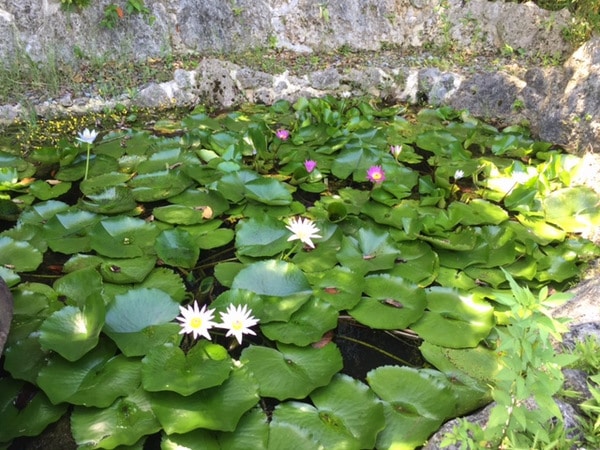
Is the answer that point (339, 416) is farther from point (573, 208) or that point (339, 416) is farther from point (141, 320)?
point (573, 208)

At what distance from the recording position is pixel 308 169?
8.93 feet

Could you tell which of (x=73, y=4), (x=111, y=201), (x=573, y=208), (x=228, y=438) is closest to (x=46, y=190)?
(x=111, y=201)

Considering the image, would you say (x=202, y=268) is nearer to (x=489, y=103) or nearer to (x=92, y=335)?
(x=92, y=335)

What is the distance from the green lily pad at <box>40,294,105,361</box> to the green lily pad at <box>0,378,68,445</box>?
16 centimetres

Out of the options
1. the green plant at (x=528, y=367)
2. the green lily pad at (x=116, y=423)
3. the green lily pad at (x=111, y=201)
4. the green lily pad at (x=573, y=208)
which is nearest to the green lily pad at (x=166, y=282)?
the green lily pad at (x=116, y=423)

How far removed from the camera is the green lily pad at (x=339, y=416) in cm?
132

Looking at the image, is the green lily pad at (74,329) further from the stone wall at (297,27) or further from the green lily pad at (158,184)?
the stone wall at (297,27)

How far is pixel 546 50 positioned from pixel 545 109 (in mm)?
1521

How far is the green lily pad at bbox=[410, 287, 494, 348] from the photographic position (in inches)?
66.6

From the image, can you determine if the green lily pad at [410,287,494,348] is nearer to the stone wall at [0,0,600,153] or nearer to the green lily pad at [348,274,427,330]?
the green lily pad at [348,274,427,330]

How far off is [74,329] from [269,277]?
2.30 ft

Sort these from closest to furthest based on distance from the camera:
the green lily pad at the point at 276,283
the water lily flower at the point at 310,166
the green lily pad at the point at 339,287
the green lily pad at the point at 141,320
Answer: the green lily pad at the point at 141,320 → the green lily pad at the point at 276,283 → the green lily pad at the point at 339,287 → the water lily flower at the point at 310,166

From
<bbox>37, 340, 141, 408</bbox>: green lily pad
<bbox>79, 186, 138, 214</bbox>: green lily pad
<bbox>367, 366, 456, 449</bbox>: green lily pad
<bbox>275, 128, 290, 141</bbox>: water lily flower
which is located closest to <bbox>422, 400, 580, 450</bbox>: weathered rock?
<bbox>367, 366, 456, 449</bbox>: green lily pad

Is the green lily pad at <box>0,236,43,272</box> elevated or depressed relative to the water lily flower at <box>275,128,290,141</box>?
depressed
